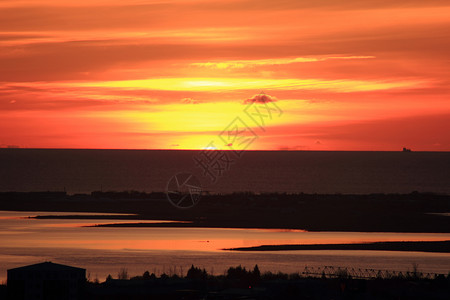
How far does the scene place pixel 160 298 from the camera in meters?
39.7

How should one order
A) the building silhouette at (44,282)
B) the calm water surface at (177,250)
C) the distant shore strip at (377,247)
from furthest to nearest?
the distant shore strip at (377,247)
the calm water surface at (177,250)
the building silhouette at (44,282)

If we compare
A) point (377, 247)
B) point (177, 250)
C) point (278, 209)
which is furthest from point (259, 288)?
point (278, 209)

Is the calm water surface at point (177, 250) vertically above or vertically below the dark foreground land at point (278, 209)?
below

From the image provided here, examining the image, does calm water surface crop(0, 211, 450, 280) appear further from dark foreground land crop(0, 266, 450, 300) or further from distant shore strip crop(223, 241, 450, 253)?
dark foreground land crop(0, 266, 450, 300)

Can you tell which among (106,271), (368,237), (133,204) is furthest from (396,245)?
(133,204)

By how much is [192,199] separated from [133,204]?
1011 cm

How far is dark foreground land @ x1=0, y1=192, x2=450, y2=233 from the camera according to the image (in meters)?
84.2

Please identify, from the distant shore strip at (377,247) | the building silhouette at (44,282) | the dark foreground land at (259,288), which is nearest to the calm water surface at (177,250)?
the distant shore strip at (377,247)

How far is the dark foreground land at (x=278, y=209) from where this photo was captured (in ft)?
276

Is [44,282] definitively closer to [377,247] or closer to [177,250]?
[177,250]

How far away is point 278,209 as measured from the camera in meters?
100

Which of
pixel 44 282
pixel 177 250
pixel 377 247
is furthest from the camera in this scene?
pixel 377 247

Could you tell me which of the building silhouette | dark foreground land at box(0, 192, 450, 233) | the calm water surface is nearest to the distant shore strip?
the calm water surface

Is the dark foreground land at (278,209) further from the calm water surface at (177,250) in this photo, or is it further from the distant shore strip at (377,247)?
the distant shore strip at (377,247)
